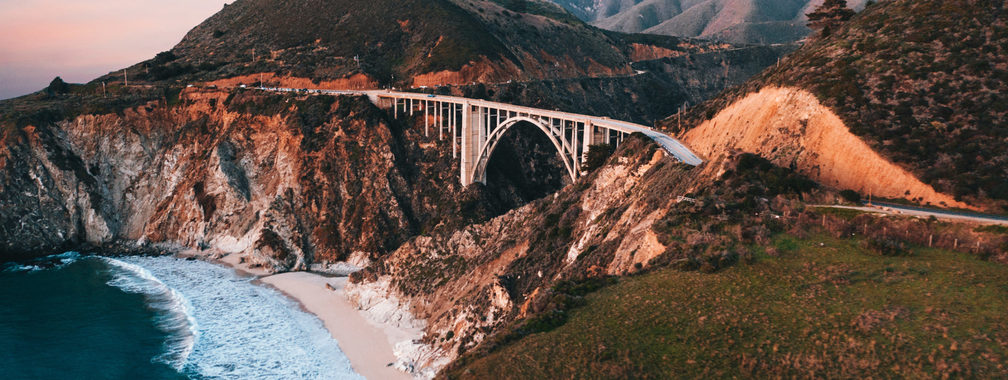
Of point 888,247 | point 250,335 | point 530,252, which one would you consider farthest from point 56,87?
point 888,247

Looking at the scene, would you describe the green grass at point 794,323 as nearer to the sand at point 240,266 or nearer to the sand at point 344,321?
the sand at point 344,321

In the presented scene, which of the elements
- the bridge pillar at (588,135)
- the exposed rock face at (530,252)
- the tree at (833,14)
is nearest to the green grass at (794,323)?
the exposed rock face at (530,252)

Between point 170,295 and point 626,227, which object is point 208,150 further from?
point 626,227

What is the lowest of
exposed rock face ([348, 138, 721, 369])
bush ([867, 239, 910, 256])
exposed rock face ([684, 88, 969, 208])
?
exposed rock face ([348, 138, 721, 369])

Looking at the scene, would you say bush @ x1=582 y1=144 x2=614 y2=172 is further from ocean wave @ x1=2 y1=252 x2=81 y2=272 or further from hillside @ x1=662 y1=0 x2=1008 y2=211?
ocean wave @ x1=2 y1=252 x2=81 y2=272

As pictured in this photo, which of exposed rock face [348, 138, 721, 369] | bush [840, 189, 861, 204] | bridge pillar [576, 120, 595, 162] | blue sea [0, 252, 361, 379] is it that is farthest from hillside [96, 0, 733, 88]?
bush [840, 189, 861, 204]

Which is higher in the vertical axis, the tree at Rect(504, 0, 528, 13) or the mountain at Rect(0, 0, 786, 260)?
the tree at Rect(504, 0, 528, 13)

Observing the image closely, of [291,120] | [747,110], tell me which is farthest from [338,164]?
[747,110]

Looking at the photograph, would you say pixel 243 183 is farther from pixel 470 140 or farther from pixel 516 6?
pixel 516 6
